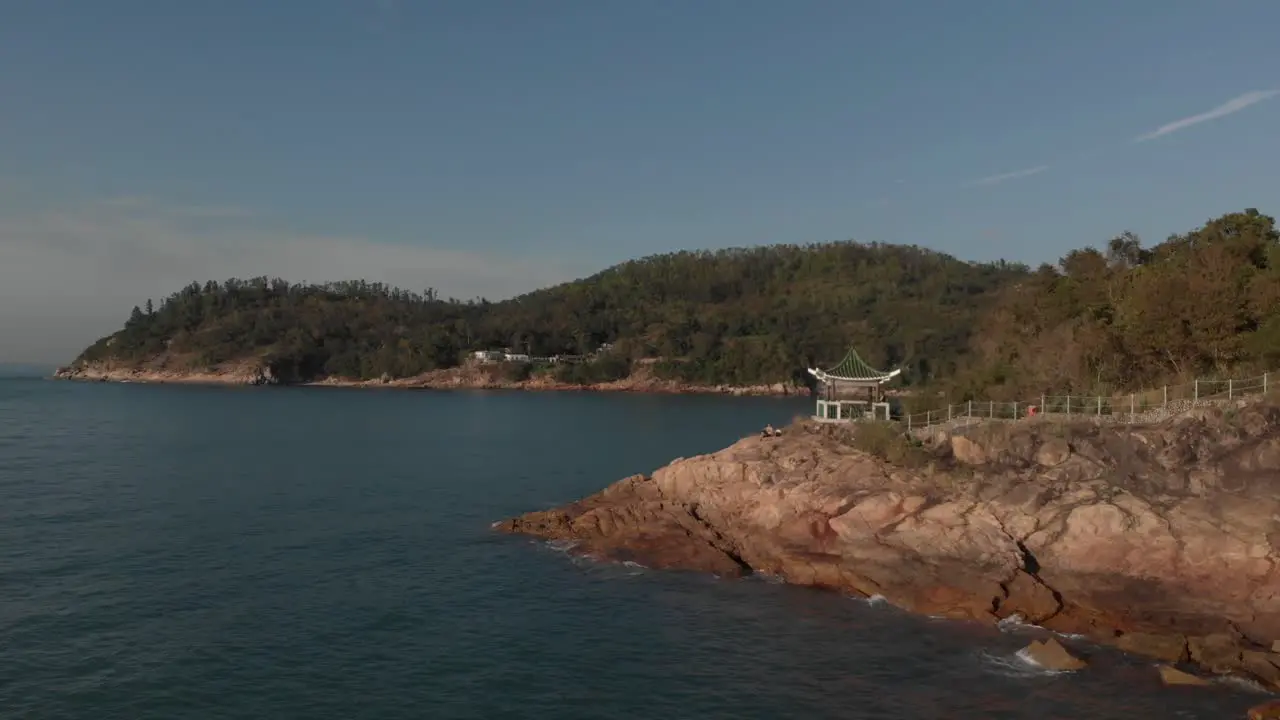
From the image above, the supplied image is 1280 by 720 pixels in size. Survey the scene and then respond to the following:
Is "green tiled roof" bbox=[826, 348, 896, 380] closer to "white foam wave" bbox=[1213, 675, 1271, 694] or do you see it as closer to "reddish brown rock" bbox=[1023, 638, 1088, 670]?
"reddish brown rock" bbox=[1023, 638, 1088, 670]

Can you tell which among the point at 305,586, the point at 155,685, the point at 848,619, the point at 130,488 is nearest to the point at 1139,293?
the point at 848,619

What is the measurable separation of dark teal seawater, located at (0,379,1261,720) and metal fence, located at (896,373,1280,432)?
11.7 metres

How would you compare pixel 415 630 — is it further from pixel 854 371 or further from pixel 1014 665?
pixel 854 371

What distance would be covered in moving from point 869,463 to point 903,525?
4.27 metres

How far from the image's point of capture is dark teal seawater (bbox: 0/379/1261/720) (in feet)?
70.6

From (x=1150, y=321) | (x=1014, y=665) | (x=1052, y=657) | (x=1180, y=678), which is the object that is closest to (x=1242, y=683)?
(x=1180, y=678)

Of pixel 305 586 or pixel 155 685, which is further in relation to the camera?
pixel 305 586

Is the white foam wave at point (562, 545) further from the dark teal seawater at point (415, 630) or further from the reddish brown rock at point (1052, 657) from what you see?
the reddish brown rock at point (1052, 657)

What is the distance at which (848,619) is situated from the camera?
27.5m

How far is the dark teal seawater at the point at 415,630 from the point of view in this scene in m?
21.5

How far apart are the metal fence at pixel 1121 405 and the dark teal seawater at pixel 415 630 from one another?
11.7 m

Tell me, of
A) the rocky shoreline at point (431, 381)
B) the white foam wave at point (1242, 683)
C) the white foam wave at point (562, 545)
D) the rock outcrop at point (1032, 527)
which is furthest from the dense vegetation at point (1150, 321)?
the rocky shoreline at point (431, 381)

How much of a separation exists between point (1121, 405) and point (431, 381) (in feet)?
530

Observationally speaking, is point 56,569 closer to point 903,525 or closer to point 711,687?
point 711,687
